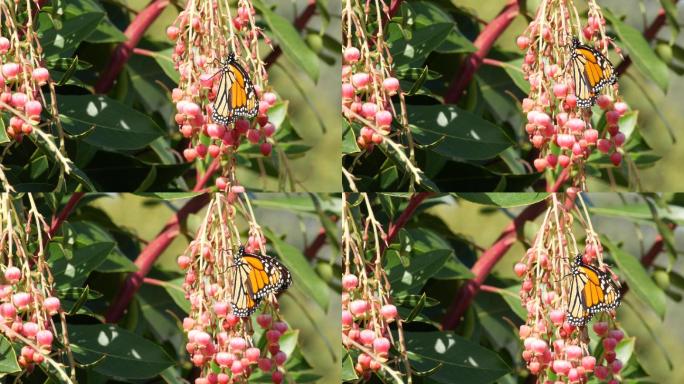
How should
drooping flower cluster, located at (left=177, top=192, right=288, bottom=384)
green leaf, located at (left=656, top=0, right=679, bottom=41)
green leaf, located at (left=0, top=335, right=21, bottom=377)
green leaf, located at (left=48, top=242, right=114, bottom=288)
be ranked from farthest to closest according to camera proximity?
green leaf, located at (left=656, top=0, right=679, bottom=41)
green leaf, located at (left=48, top=242, right=114, bottom=288)
green leaf, located at (left=0, top=335, right=21, bottom=377)
drooping flower cluster, located at (left=177, top=192, right=288, bottom=384)

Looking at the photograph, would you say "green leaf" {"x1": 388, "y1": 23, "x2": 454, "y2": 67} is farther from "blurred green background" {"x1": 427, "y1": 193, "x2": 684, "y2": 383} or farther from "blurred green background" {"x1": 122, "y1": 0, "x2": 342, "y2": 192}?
"blurred green background" {"x1": 427, "y1": 193, "x2": 684, "y2": 383}

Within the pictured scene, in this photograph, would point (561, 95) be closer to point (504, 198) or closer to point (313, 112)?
point (504, 198)

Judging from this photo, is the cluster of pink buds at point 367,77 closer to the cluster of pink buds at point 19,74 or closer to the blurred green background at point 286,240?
the blurred green background at point 286,240

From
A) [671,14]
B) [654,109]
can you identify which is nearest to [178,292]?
[654,109]

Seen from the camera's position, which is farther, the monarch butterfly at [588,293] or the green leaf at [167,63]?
the green leaf at [167,63]

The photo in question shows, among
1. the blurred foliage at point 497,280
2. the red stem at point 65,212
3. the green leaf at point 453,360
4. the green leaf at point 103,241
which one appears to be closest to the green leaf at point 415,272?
the blurred foliage at point 497,280

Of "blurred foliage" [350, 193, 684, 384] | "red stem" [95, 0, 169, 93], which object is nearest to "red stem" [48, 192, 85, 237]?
"red stem" [95, 0, 169, 93]
